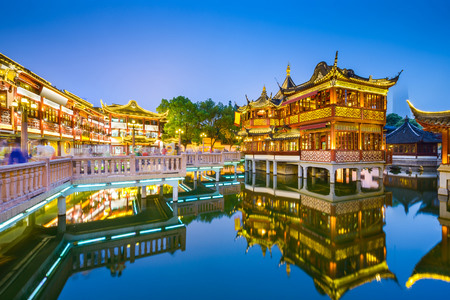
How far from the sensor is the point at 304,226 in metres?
7.68

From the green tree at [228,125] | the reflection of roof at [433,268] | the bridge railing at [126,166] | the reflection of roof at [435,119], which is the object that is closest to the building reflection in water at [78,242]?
the bridge railing at [126,166]

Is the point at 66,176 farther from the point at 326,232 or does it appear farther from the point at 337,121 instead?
the point at 337,121

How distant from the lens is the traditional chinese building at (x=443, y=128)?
10688mm

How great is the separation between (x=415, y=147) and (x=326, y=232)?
102 ft

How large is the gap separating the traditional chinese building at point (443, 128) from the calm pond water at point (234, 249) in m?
1.69

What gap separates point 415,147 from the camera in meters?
28.3

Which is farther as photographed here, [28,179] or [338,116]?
[338,116]

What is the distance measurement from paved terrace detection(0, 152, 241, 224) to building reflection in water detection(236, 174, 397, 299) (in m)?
4.06

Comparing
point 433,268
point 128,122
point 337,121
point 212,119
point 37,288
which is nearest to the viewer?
point 37,288

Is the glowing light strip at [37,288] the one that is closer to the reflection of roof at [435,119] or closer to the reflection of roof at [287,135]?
Answer: the reflection of roof at [435,119]

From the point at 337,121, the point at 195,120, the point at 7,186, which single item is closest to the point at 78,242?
the point at 7,186

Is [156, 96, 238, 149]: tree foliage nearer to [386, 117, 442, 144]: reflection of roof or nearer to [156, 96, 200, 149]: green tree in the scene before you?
[156, 96, 200, 149]: green tree

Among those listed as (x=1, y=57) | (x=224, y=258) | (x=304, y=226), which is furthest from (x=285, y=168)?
(x=1, y=57)

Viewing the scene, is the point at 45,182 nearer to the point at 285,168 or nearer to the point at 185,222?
the point at 185,222
